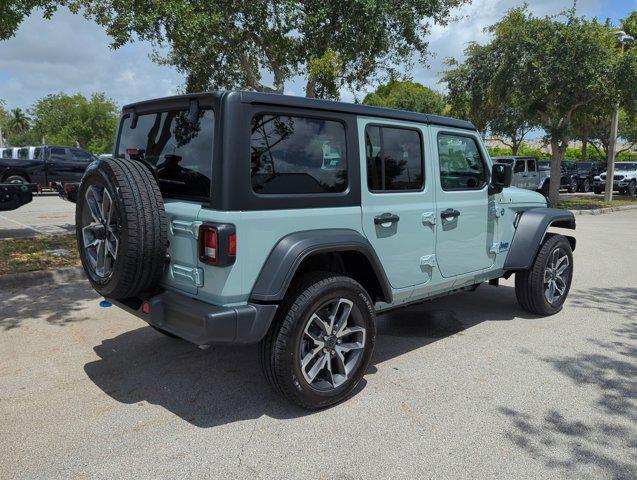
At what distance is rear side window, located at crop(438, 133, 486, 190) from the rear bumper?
79.8 inches

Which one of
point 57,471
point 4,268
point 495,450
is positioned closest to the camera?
point 57,471

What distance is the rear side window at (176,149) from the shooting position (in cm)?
306

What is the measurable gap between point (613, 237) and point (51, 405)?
11.2 metres

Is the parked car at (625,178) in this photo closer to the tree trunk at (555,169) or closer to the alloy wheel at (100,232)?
the tree trunk at (555,169)

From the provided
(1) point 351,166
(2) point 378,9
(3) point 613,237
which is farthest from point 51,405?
(3) point 613,237

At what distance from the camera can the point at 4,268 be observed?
21.2 feet

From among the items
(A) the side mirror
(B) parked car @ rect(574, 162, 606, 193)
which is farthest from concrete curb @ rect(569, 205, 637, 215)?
(A) the side mirror

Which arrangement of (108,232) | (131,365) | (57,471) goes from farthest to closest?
(131,365) → (108,232) → (57,471)

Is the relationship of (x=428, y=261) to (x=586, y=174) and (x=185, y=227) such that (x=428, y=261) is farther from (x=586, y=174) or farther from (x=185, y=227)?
(x=586, y=174)

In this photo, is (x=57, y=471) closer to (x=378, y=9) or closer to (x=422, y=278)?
(x=422, y=278)

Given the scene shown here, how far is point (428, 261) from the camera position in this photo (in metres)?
3.98

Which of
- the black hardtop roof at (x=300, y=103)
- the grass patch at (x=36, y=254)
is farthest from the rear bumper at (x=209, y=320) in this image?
the grass patch at (x=36, y=254)

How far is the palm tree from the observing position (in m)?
89.8

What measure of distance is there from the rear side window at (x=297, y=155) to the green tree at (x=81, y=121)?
159 feet
